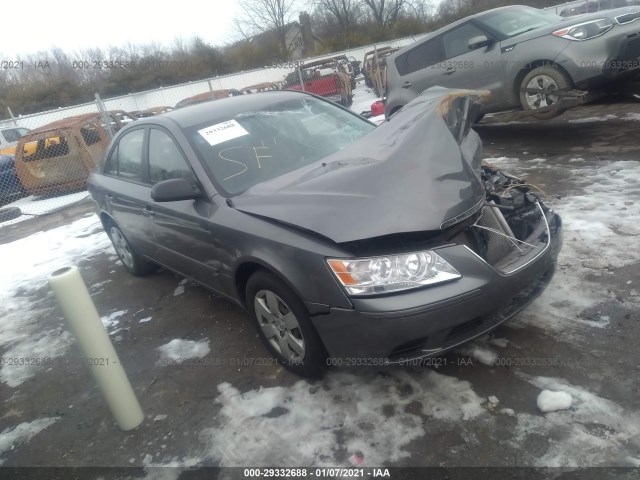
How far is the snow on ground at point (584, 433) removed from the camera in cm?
196

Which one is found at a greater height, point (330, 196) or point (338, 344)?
point (330, 196)

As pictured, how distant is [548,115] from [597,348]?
458 cm

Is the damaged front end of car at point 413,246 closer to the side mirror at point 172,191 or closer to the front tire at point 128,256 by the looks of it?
the side mirror at point 172,191

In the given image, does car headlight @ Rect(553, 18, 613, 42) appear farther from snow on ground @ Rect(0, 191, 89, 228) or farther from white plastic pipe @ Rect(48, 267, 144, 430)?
snow on ground @ Rect(0, 191, 89, 228)

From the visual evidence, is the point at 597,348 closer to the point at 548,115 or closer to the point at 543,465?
the point at 543,465

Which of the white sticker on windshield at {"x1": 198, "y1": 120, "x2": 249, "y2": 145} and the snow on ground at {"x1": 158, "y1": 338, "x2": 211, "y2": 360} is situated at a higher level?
→ the white sticker on windshield at {"x1": 198, "y1": 120, "x2": 249, "y2": 145}

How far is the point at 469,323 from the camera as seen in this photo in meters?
2.31

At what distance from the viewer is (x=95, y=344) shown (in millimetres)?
2562

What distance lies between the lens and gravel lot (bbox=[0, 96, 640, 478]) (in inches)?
85.5

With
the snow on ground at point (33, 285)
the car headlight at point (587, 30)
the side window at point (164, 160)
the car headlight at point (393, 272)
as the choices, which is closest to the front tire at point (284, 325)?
the car headlight at point (393, 272)

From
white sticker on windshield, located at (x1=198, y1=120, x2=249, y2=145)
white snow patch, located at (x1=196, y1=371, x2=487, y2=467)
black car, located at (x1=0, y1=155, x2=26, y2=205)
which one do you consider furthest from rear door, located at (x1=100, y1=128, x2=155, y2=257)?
black car, located at (x1=0, y1=155, x2=26, y2=205)

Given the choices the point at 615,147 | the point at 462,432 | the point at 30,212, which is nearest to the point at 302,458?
the point at 462,432

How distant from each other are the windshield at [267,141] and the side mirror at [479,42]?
378 centimetres

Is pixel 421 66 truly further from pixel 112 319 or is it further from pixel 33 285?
pixel 33 285
